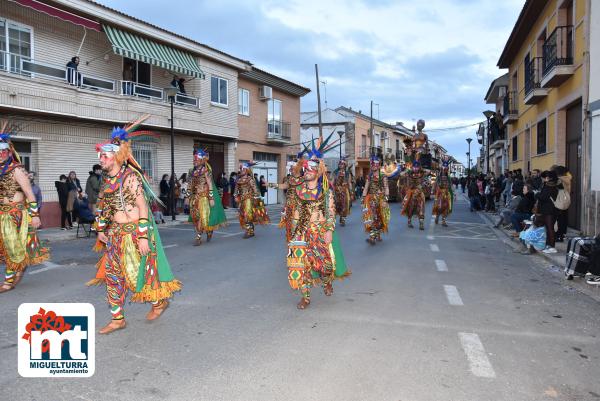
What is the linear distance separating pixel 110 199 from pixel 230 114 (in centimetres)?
1925

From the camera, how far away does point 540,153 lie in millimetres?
18047

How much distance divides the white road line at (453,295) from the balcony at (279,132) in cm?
2137

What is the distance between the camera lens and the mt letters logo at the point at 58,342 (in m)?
3.65

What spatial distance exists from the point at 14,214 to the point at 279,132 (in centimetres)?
2297

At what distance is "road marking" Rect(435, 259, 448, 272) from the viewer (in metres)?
8.05

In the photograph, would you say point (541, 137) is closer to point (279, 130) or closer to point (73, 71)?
point (279, 130)

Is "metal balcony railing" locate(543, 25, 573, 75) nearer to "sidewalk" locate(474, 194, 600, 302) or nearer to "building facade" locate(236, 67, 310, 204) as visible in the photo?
"sidewalk" locate(474, 194, 600, 302)

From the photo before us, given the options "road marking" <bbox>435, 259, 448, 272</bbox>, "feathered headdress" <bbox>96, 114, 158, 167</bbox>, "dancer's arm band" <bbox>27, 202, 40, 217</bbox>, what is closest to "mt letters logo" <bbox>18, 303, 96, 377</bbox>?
"feathered headdress" <bbox>96, 114, 158, 167</bbox>

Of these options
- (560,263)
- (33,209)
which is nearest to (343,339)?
(33,209)

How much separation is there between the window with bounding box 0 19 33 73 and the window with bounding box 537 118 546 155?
1789 cm

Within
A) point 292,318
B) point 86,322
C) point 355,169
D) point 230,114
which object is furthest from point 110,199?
point 355,169

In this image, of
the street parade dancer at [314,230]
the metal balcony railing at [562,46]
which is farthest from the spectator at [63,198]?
the metal balcony railing at [562,46]

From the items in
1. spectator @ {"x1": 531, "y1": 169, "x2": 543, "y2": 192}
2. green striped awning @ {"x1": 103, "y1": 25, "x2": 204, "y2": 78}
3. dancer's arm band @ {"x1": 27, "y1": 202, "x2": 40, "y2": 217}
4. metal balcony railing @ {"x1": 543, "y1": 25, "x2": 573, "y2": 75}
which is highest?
green striped awning @ {"x1": 103, "y1": 25, "x2": 204, "y2": 78}

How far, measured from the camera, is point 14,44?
14547 mm
